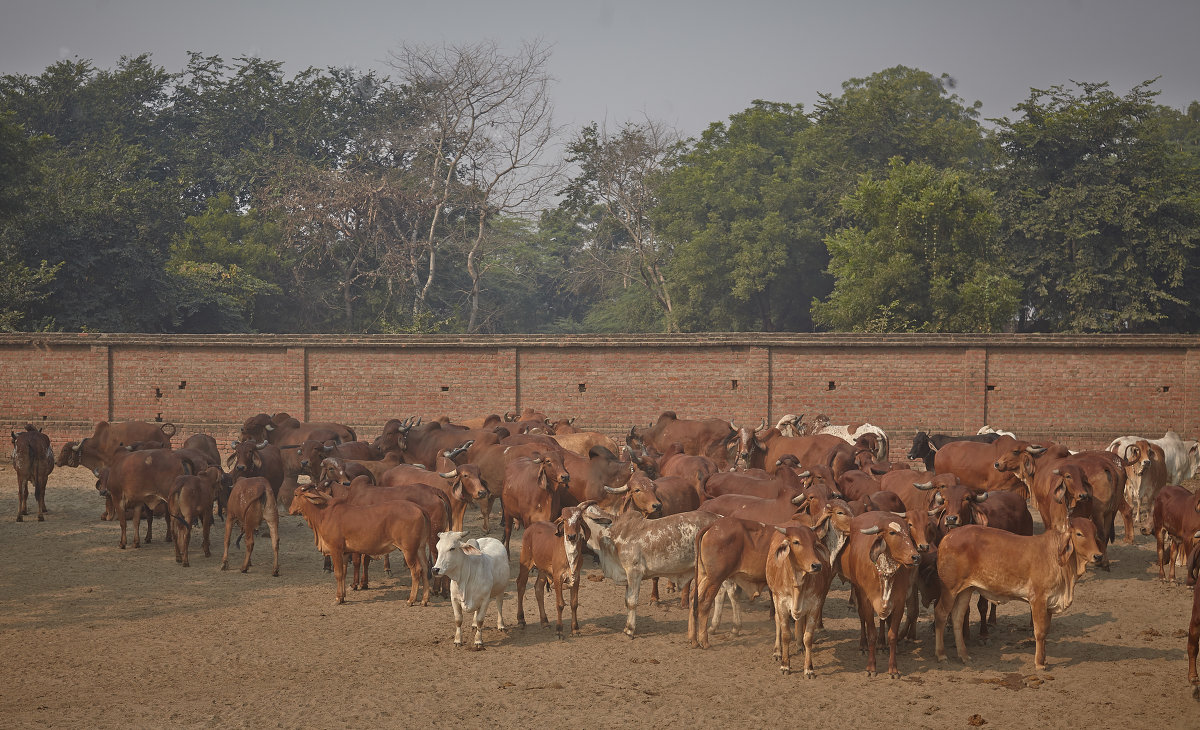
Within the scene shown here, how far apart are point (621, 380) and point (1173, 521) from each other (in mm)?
12595

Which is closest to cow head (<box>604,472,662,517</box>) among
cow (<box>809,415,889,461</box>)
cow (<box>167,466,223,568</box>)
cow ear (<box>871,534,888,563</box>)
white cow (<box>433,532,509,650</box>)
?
white cow (<box>433,532,509,650</box>)

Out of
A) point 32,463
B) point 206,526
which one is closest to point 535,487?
point 206,526

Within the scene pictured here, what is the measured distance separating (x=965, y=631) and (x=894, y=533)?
1.76 meters

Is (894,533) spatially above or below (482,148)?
below

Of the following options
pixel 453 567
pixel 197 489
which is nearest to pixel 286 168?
pixel 197 489

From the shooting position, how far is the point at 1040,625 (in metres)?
9.34

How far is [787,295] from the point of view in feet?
139

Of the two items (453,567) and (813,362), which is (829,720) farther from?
(813,362)

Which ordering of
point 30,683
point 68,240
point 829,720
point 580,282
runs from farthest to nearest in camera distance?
point 580,282, point 68,240, point 30,683, point 829,720

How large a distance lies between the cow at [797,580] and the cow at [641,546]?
109 centimetres

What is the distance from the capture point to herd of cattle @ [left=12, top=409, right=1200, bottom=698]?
30.7ft

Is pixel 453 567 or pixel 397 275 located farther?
pixel 397 275

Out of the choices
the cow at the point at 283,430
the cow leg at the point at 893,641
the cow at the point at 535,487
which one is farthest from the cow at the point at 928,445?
the cow at the point at 283,430

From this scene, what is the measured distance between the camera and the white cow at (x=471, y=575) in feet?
32.2
